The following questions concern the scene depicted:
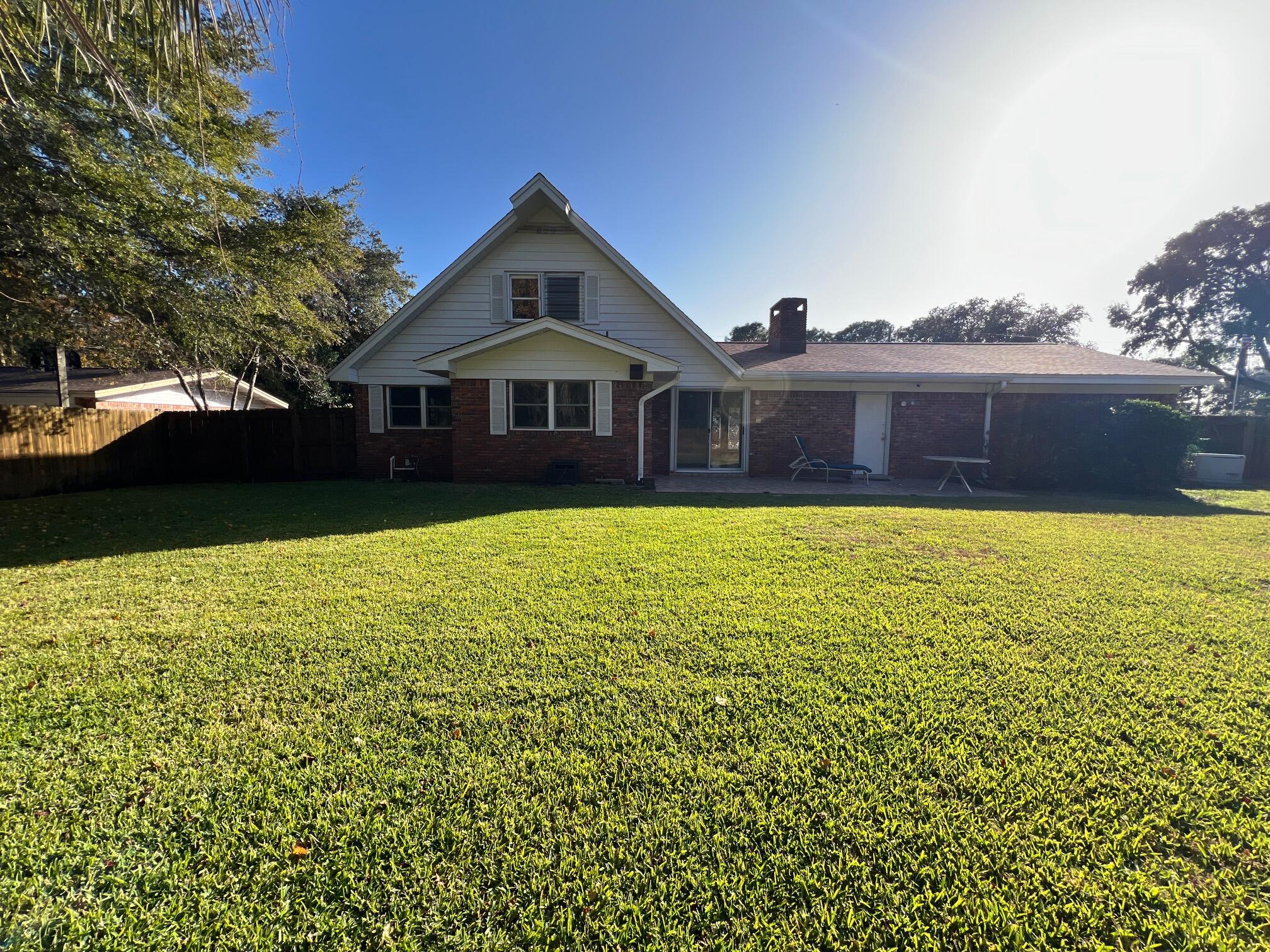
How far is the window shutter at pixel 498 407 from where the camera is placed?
35.1 ft

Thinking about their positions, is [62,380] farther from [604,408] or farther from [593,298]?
[604,408]

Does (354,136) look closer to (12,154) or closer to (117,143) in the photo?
(117,143)

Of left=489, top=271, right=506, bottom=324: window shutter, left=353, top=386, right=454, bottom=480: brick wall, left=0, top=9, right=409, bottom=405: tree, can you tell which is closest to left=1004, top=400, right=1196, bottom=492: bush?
left=489, top=271, right=506, bottom=324: window shutter

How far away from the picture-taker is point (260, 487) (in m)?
11.0

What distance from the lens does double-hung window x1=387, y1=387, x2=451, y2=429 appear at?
12.2 m

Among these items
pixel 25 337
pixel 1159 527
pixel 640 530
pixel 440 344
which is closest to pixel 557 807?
pixel 640 530

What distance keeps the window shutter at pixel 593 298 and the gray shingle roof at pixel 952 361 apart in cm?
373

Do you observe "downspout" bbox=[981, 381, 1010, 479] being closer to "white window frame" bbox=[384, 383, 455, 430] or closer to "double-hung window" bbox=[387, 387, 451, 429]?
Answer: "white window frame" bbox=[384, 383, 455, 430]

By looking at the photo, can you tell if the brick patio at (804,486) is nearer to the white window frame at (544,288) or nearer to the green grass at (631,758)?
the white window frame at (544,288)

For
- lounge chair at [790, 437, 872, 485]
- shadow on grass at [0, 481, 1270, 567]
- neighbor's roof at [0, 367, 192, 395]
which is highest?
neighbor's roof at [0, 367, 192, 395]

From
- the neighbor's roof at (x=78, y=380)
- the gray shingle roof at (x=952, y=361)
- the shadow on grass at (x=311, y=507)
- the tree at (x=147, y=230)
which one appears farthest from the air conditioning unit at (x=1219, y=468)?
the neighbor's roof at (x=78, y=380)

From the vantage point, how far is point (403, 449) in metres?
12.3

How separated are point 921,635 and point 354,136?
12117 mm

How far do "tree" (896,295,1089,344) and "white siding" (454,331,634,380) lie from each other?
115ft
